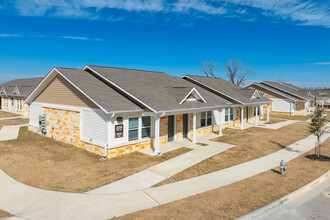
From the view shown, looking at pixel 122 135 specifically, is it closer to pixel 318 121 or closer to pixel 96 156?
pixel 96 156

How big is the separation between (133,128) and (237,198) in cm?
728

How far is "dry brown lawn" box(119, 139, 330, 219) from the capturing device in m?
6.33

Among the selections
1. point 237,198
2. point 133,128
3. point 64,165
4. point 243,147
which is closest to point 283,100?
point 243,147

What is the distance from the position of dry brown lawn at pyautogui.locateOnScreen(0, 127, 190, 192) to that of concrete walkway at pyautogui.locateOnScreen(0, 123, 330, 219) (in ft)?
1.86

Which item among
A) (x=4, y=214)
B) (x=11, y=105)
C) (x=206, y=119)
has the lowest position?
(x=4, y=214)

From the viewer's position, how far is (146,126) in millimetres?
13586

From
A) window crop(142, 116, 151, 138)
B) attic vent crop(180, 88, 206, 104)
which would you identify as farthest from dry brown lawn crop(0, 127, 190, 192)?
attic vent crop(180, 88, 206, 104)

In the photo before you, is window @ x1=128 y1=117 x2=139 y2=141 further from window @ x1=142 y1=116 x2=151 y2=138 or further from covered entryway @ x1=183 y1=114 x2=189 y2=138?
covered entryway @ x1=183 y1=114 x2=189 y2=138

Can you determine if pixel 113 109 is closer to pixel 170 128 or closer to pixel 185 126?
pixel 170 128

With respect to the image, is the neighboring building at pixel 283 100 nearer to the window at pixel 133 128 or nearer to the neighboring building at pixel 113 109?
the neighboring building at pixel 113 109

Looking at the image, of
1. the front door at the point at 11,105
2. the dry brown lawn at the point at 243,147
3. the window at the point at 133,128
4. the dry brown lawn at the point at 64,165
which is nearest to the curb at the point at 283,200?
the dry brown lawn at the point at 243,147

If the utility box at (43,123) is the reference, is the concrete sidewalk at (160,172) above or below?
below

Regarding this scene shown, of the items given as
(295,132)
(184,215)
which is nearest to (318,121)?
(295,132)

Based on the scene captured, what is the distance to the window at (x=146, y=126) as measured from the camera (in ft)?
44.0
